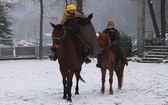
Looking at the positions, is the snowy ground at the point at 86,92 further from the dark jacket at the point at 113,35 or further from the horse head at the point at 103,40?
the dark jacket at the point at 113,35

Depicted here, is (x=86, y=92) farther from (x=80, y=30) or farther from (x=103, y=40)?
(x=80, y=30)

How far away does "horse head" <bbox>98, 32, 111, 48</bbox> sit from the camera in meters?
10.5

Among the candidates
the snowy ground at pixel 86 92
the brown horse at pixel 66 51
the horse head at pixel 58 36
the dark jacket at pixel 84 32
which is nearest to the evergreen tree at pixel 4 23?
the snowy ground at pixel 86 92

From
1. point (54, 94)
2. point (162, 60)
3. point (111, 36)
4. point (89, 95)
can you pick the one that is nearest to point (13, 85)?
point (54, 94)

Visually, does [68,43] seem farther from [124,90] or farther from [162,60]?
[162,60]

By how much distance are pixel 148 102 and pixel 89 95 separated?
2.07 m

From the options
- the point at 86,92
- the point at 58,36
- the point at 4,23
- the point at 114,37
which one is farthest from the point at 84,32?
the point at 4,23

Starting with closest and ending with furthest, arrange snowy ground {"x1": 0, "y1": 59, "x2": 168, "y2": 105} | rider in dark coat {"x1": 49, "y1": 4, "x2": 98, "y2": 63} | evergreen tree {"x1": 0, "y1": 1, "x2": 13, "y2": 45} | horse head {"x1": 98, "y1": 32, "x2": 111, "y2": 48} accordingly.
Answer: snowy ground {"x1": 0, "y1": 59, "x2": 168, "y2": 105}
rider in dark coat {"x1": 49, "y1": 4, "x2": 98, "y2": 63}
horse head {"x1": 98, "y1": 32, "x2": 111, "y2": 48}
evergreen tree {"x1": 0, "y1": 1, "x2": 13, "y2": 45}

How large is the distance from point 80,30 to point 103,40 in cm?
114

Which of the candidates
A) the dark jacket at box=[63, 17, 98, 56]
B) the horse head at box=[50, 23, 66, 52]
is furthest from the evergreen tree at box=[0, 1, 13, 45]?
the horse head at box=[50, 23, 66, 52]

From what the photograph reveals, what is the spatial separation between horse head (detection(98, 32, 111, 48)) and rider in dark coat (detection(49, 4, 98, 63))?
0.25 meters

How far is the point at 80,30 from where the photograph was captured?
9.79 meters

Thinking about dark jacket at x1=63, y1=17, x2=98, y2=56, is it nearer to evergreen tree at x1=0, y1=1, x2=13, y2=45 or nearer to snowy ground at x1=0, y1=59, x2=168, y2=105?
snowy ground at x1=0, y1=59, x2=168, y2=105

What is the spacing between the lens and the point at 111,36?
11.4m
